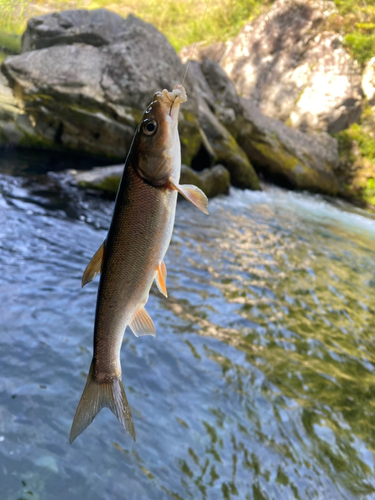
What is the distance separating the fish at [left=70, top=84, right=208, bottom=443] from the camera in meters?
1.55

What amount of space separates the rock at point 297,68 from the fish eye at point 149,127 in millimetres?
18908

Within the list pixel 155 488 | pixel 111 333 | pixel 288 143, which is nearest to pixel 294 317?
pixel 155 488

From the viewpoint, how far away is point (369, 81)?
19.2m

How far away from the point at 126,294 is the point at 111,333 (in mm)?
180

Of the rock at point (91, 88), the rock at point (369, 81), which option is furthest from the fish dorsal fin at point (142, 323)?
the rock at point (369, 81)

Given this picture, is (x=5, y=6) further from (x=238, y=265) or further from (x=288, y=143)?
(x=288, y=143)

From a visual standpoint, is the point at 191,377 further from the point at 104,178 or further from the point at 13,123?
the point at 13,123

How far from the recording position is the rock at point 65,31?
396 inches

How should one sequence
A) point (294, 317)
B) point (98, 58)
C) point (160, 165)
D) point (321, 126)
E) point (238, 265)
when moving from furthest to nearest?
point (321, 126) < point (98, 58) < point (238, 265) < point (294, 317) < point (160, 165)

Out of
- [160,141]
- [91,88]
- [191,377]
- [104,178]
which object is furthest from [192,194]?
[91,88]

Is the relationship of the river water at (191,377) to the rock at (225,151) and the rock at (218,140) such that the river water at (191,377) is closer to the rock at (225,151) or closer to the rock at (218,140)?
the rock at (218,140)

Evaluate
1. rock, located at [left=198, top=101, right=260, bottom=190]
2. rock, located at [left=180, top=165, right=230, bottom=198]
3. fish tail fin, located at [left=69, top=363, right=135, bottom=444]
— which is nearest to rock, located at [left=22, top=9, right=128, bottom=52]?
rock, located at [left=198, top=101, right=260, bottom=190]

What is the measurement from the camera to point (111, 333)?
1669 mm

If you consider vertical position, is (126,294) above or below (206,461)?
above
